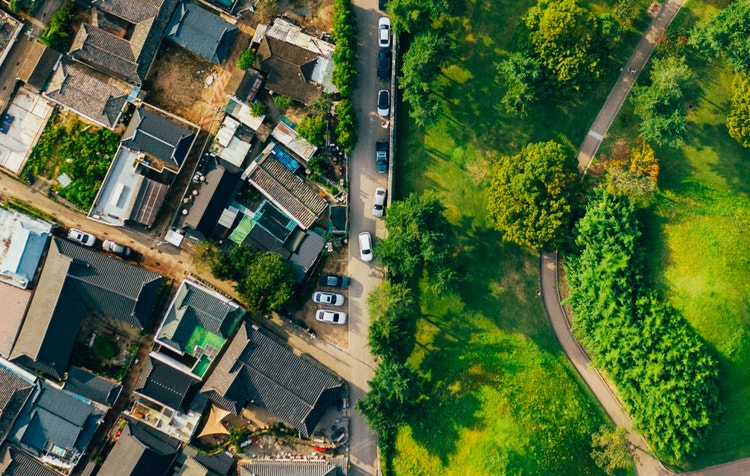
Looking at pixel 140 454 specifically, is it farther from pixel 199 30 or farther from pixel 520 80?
pixel 520 80

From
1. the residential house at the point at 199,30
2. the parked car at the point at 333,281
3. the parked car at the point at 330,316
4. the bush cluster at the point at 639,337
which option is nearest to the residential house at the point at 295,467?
the parked car at the point at 330,316

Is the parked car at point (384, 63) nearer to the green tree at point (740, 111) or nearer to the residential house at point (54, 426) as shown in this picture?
the green tree at point (740, 111)

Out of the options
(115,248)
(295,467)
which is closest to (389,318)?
(295,467)

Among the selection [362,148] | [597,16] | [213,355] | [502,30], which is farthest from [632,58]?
[213,355]

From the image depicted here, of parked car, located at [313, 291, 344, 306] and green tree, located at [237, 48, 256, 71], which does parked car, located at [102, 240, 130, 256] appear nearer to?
parked car, located at [313, 291, 344, 306]

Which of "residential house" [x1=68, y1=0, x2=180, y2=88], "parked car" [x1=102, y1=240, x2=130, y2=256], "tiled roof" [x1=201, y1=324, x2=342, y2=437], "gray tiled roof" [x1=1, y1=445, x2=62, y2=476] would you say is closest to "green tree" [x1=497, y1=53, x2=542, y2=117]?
"tiled roof" [x1=201, y1=324, x2=342, y2=437]
